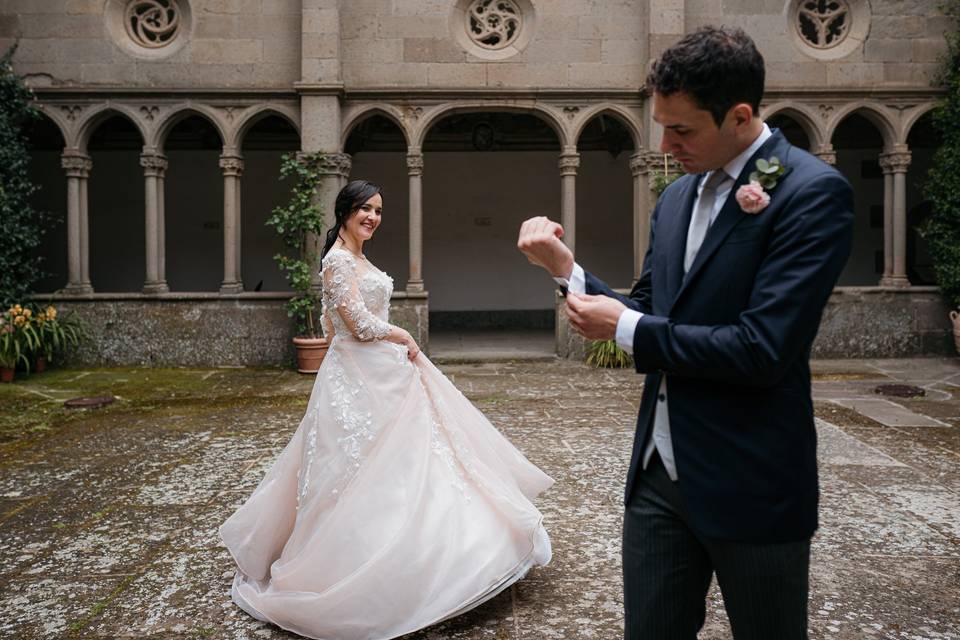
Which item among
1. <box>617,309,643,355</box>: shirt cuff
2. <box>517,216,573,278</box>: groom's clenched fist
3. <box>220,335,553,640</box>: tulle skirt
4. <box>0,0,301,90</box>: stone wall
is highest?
<box>0,0,301,90</box>: stone wall

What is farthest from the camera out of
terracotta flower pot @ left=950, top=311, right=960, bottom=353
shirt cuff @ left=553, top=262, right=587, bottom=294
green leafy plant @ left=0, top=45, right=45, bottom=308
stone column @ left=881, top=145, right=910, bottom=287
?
stone column @ left=881, top=145, right=910, bottom=287

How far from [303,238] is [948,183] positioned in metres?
7.61

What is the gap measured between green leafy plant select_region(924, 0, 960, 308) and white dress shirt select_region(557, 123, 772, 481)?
352 inches

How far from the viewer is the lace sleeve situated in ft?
10.1

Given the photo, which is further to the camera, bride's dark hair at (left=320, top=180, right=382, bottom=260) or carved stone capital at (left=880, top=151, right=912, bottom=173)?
carved stone capital at (left=880, top=151, right=912, bottom=173)

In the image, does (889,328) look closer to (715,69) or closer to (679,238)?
(679,238)

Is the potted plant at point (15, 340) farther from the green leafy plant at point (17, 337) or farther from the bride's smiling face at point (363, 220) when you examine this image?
the bride's smiling face at point (363, 220)

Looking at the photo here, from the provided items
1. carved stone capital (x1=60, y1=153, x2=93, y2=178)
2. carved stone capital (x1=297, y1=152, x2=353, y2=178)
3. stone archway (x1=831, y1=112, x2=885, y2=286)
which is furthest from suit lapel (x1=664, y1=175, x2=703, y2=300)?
stone archway (x1=831, y1=112, x2=885, y2=286)

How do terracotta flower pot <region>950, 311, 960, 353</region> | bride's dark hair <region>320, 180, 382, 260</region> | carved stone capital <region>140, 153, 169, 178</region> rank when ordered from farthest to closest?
carved stone capital <region>140, 153, 169, 178</region> < terracotta flower pot <region>950, 311, 960, 353</region> < bride's dark hair <region>320, 180, 382, 260</region>

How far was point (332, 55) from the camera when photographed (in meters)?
8.98

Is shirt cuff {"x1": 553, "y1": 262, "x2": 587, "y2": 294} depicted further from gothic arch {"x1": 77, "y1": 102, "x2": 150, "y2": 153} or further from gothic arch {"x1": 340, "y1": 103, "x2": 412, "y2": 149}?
gothic arch {"x1": 77, "y1": 102, "x2": 150, "y2": 153}

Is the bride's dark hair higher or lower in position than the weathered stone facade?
lower

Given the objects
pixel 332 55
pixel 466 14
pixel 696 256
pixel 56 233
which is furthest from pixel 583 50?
pixel 56 233

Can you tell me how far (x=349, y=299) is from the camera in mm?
3119
